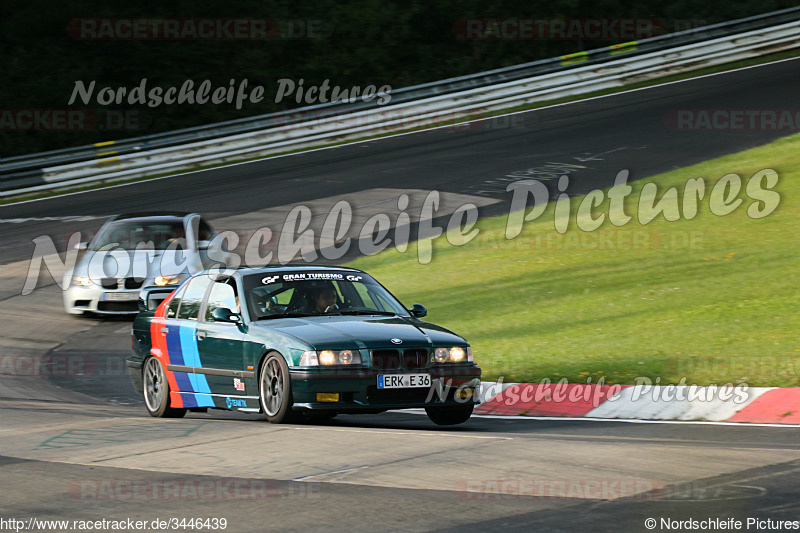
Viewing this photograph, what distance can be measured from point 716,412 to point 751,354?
181 cm

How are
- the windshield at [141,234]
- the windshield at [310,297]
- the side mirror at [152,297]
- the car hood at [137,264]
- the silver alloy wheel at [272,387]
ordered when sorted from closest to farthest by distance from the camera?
the silver alloy wheel at [272,387] → the windshield at [310,297] → the side mirror at [152,297] → the car hood at [137,264] → the windshield at [141,234]

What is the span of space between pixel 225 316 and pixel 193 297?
3.71 ft

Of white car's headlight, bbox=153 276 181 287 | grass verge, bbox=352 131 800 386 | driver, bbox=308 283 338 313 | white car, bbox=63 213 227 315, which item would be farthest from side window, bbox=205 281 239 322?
white car's headlight, bbox=153 276 181 287

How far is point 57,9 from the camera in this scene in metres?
38.2

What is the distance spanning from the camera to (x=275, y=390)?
31.7 ft

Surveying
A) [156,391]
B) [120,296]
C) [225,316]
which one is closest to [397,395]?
[225,316]

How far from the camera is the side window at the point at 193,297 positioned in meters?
11.1

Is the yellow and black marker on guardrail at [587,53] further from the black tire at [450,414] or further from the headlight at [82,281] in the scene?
the black tire at [450,414]

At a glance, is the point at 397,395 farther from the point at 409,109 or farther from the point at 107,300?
the point at 409,109

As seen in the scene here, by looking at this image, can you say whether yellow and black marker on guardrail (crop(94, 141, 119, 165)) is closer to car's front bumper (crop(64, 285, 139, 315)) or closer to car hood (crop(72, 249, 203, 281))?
car hood (crop(72, 249, 203, 281))

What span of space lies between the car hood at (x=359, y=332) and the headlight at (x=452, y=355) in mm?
58

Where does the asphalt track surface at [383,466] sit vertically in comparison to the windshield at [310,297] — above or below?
below

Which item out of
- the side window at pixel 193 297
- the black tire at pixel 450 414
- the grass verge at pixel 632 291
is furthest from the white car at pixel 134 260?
the black tire at pixel 450 414

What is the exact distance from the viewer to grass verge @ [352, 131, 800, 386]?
12.0m
